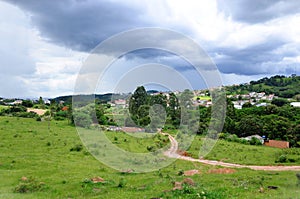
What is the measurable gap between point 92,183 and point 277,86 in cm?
14757

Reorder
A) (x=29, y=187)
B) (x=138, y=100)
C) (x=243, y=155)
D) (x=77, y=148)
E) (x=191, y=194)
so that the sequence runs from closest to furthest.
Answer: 1. (x=191, y=194)
2. (x=29, y=187)
3. (x=77, y=148)
4. (x=243, y=155)
5. (x=138, y=100)

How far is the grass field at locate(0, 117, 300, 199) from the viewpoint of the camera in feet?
50.5

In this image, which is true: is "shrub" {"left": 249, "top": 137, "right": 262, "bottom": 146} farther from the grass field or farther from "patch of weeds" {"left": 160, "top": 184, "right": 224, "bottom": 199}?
"patch of weeds" {"left": 160, "top": 184, "right": 224, "bottom": 199}

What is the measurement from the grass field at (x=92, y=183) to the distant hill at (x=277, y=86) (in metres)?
111

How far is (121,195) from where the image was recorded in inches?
614

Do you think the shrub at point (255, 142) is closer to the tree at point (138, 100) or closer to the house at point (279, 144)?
the house at point (279, 144)

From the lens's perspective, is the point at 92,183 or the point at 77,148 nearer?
the point at 92,183

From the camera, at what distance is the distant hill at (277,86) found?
12631cm

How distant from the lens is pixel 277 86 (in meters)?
151

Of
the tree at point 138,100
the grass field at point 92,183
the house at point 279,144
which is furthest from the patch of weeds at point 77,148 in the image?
the house at point 279,144

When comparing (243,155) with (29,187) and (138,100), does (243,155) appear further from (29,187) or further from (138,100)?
(138,100)

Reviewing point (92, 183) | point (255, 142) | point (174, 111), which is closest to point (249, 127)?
point (255, 142)

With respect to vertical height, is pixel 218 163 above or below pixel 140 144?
below

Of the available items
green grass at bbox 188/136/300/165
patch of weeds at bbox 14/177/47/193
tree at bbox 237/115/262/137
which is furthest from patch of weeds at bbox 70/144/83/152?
tree at bbox 237/115/262/137
